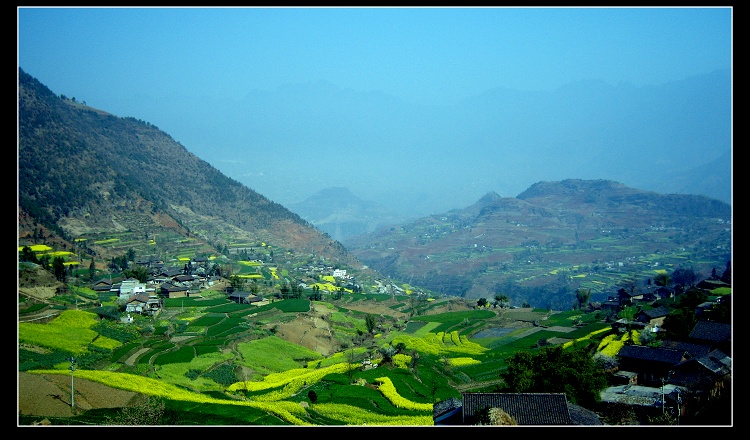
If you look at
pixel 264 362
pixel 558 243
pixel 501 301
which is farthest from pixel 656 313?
pixel 558 243

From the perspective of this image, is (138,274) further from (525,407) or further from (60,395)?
(525,407)

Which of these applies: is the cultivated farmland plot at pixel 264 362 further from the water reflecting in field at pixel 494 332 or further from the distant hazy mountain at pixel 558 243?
the distant hazy mountain at pixel 558 243

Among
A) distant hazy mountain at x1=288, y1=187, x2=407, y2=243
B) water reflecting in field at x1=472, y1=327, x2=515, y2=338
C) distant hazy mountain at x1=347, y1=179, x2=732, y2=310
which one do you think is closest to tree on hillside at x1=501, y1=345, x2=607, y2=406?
water reflecting in field at x1=472, y1=327, x2=515, y2=338

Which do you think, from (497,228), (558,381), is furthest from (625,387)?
(497,228)

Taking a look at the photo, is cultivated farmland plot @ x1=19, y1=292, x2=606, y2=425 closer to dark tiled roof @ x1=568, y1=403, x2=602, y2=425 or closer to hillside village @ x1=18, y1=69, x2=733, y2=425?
hillside village @ x1=18, y1=69, x2=733, y2=425

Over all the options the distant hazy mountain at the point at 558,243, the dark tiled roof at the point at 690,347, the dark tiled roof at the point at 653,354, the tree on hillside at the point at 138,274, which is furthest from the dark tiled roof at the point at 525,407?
the distant hazy mountain at the point at 558,243
